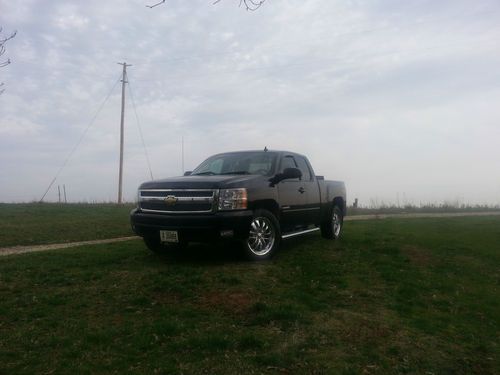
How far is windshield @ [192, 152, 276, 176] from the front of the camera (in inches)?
328

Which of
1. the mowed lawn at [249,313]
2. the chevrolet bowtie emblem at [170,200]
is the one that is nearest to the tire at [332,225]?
the mowed lawn at [249,313]

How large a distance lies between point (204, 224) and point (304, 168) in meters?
3.32

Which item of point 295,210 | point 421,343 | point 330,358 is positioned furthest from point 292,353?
point 295,210

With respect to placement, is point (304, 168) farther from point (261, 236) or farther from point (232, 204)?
point (232, 204)

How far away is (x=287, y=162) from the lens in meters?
8.95

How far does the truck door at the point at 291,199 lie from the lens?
826 cm

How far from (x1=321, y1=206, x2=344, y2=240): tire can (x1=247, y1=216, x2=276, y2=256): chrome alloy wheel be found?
9.34 ft

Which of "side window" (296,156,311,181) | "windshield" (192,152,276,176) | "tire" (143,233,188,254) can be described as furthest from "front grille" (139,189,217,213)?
"side window" (296,156,311,181)

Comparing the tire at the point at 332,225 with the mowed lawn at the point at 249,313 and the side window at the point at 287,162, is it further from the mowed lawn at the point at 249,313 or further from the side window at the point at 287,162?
the side window at the point at 287,162

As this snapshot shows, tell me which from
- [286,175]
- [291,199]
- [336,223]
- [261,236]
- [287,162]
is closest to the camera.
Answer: [261,236]

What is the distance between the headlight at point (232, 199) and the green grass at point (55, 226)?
6222mm

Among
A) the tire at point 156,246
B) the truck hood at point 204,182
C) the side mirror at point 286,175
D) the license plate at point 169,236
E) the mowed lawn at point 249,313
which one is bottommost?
the mowed lawn at point 249,313

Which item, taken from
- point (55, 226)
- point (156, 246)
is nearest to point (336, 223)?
point (156, 246)

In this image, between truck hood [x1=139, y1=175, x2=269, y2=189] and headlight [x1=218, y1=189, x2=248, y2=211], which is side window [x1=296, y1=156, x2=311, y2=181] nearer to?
truck hood [x1=139, y1=175, x2=269, y2=189]
